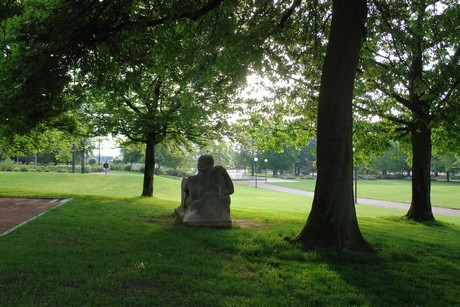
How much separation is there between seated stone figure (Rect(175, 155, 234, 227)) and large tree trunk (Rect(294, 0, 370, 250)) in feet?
8.87

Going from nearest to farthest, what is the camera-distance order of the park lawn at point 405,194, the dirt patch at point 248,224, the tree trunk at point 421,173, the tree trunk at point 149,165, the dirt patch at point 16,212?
the dirt patch at point 16,212
the dirt patch at point 248,224
the tree trunk at point 421,173
the tree trunk at point 149,165
the park lawn at point 405,194

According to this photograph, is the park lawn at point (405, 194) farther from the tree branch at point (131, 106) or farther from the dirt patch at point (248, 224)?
the tree branch at point (131, 106)

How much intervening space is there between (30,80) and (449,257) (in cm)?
864

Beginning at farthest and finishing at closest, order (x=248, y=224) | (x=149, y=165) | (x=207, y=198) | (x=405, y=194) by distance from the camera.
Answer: (x=405, y=194), (x=149, y=165), (x=248, y=224), (x=207, y=198)

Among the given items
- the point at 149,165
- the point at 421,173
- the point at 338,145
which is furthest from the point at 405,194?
the point at 338,145

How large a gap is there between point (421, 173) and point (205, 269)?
1287 centimetres

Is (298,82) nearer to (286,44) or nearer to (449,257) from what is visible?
(286,44)

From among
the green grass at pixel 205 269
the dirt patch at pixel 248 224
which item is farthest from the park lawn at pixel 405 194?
the green grass at pixel 205 269

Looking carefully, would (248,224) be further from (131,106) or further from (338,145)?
(131,106)

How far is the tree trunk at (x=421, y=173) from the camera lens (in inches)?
599

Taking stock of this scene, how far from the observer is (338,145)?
7.14 m

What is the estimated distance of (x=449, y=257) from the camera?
24.2 feet

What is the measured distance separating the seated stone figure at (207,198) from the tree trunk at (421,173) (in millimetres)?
9558

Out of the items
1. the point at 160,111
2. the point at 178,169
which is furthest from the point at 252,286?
the point at 178,169
